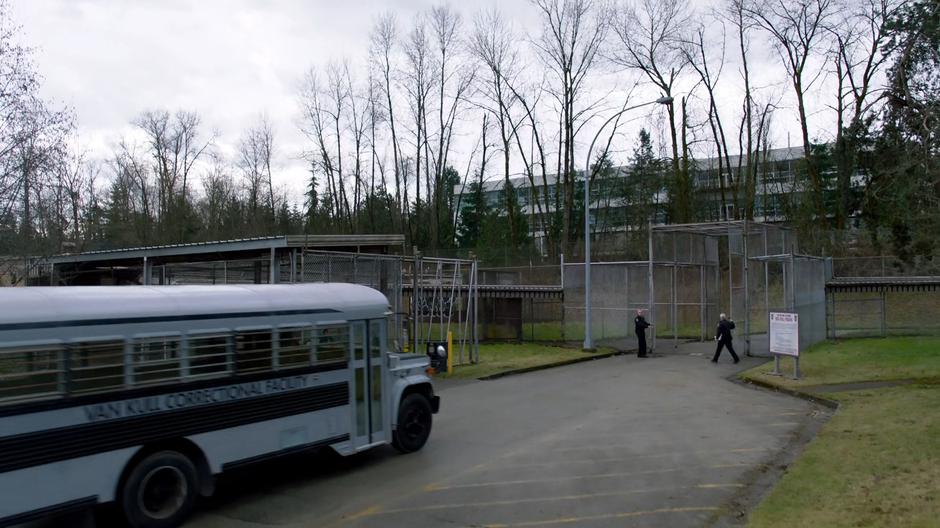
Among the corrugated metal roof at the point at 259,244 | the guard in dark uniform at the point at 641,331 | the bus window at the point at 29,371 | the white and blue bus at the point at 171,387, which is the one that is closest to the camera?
the bus window at the point at 29,371

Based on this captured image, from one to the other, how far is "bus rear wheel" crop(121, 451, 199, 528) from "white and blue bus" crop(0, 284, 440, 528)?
0.04 ft

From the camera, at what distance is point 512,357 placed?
78.9 feet

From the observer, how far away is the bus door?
950 cm

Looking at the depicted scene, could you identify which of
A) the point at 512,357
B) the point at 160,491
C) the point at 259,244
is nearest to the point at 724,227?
the point at 512,357

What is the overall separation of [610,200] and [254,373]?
62844 mm

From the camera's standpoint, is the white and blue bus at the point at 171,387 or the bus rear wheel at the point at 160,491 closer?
the white and blue bus at the point at 171,387

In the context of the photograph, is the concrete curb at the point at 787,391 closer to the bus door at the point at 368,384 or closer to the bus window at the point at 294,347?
the bus door at the point at 368,384

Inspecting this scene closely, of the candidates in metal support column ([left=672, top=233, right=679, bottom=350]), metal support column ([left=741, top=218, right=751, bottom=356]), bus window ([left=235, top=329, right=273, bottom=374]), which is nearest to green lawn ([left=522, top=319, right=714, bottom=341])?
metal support column ([left=672, top=233, right=679, bottom=350])

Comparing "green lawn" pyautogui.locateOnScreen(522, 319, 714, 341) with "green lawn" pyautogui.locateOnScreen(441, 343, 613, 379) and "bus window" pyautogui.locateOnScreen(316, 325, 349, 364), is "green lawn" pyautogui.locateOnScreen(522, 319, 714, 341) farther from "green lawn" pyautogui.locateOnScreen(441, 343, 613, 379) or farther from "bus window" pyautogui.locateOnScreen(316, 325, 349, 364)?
"bus window" pyautogui.locateOnScreen(316, 325, 349, 364)

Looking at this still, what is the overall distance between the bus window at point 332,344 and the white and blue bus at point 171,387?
0.7 inches

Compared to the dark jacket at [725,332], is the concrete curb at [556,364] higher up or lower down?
lower down

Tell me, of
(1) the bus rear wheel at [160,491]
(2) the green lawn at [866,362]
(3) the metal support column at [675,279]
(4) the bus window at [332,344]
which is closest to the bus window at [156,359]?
(1) the bus rear wheel at [160,491]

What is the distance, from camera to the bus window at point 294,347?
8.57m

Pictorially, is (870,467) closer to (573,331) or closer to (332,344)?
(332,344)
